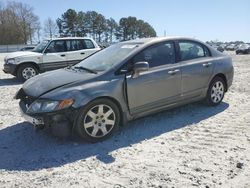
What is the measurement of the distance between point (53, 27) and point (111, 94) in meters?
80.1

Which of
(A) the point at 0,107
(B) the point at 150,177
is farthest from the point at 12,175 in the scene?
(A) the point at 0,107

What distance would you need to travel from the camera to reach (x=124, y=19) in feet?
296

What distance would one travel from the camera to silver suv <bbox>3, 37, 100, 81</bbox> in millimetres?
11945

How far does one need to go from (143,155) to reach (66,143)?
1.27 metres

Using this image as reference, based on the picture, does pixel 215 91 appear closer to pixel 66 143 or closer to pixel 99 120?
pixel 99 120

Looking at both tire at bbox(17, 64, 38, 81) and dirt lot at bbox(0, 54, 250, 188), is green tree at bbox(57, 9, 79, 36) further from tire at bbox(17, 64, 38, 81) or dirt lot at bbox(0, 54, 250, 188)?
dirt lot at bbox(0, 54, 250, 188)

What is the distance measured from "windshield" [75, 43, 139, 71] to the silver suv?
20.2 feet

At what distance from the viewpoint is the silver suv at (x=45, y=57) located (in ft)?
39.2

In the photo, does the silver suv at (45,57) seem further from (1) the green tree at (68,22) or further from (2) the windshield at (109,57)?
(1) the green tree at (68,22)

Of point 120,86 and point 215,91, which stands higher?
point 120,86

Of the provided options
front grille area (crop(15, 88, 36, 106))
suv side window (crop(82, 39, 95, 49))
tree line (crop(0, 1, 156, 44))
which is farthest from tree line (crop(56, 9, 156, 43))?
front grille area (crop(15, 88, 36, 106))

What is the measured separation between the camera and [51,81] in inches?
208

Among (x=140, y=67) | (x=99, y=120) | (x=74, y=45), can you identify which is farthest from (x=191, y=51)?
(x=74, y=45)

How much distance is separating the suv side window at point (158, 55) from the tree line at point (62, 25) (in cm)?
7187
